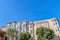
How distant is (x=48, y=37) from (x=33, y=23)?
25.8m

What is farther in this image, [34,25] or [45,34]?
[34,25]

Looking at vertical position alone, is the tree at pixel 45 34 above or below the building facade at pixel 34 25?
below

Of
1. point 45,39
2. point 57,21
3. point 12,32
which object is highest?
point 57,21

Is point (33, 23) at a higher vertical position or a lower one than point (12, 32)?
higher

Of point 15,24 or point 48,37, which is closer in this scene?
point 48,37

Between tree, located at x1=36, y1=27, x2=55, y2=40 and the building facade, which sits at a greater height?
the building facade

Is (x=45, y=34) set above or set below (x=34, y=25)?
below

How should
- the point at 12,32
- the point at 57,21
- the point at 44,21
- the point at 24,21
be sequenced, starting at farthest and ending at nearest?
1. the point at 24,21
2. the point at 44,21
3. the point at 57,21
4. the point at 12,32

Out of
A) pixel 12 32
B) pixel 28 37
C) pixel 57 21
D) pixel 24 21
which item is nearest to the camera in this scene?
pixel 12 32

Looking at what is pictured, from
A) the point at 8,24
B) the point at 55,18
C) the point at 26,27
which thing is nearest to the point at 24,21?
the point at 26,27

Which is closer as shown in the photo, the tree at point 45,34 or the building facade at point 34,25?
the tree at point 45,34

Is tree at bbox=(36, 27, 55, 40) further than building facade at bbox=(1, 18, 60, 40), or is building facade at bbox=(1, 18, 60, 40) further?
building facade at bbox=(1, 18, 60, 40)

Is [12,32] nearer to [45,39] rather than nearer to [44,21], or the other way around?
[45,39]

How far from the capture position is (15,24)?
82438mm
